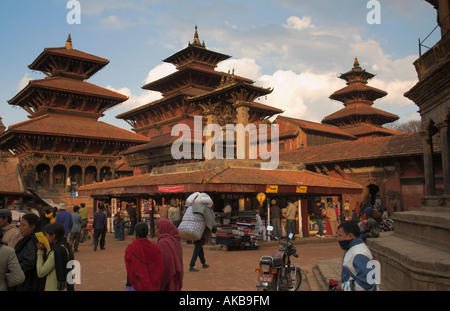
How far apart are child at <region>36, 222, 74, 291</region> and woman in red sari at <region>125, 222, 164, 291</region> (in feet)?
2.45

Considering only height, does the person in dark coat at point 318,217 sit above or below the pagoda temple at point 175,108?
below

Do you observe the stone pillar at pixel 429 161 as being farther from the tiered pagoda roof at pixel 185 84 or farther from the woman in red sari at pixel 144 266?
the tiered pagoda roof at pixel 185 84

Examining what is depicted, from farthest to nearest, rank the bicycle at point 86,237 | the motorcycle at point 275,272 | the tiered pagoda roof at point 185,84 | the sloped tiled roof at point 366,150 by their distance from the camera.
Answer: the tiered pagoda roof at point 185,84
the sloped tiled roof at point 366,150
the bicycle at point 86,237
the motorcycle at point 275,272

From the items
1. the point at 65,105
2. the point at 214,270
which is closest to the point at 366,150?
the point at 214,270

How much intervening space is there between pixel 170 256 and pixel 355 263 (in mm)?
→ 2263

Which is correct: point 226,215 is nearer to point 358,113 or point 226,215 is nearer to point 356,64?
point 358,113

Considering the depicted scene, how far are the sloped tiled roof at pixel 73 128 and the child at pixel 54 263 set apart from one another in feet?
84.2

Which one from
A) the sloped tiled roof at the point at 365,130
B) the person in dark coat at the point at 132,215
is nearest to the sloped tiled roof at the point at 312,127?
the sloped tiled roof at the point at 365,130

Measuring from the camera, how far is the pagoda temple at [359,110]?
42969 mm

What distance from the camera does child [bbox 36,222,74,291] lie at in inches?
178

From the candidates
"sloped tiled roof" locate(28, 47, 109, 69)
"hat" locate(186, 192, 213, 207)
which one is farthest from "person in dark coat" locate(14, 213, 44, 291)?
"sloped tiled roof" locate(28, 47, 109, 69)

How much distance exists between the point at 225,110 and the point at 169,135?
14.3 metres

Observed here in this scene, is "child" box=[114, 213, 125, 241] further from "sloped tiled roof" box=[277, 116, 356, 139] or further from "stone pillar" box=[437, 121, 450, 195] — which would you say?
"sloped tiled roof" box=[277, 116, 356, 139]

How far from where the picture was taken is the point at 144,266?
14.7 ft
